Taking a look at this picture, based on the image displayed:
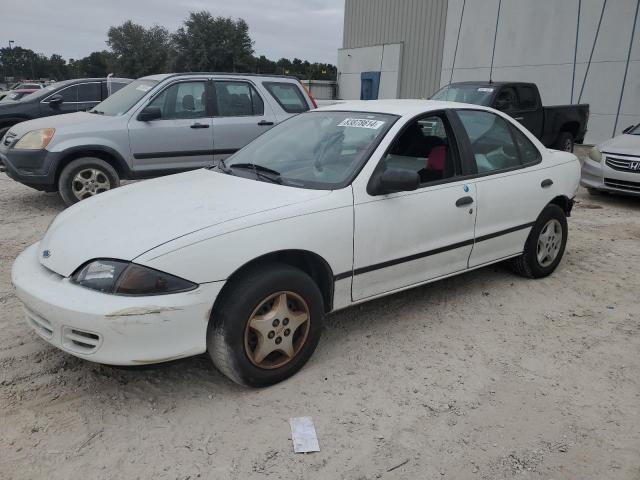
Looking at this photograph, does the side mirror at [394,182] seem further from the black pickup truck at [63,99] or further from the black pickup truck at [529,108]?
the black pickup truck at [63,99]

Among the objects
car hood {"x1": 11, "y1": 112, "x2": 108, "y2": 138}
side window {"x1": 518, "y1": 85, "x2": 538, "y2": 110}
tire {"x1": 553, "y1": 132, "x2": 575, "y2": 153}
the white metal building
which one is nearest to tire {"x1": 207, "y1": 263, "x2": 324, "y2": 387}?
car hood {"x1": 11, "y1": 112, "x2": 108, "y2": 138}

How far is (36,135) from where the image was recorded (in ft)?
21.3

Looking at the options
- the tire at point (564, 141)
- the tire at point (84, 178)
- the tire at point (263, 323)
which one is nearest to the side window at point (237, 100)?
the tire at point (84, 178)

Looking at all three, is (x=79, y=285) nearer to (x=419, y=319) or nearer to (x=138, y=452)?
(x=138, y=452)

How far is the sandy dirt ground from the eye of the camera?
2.44 m

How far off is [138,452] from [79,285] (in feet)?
2.78

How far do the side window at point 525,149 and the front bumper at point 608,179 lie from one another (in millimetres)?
4239

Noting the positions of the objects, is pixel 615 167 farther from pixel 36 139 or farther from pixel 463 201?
pixel 36 139

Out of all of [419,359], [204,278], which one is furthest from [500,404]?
[204,278]

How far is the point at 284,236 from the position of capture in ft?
9.41

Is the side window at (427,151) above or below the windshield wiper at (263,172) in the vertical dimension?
above

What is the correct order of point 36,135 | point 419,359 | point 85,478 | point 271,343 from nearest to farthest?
point 85,478 → point 271,343 → point 419,359 → point 36,135

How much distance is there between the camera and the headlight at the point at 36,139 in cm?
643

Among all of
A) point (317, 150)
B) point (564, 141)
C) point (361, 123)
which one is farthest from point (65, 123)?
point (564, 141)
